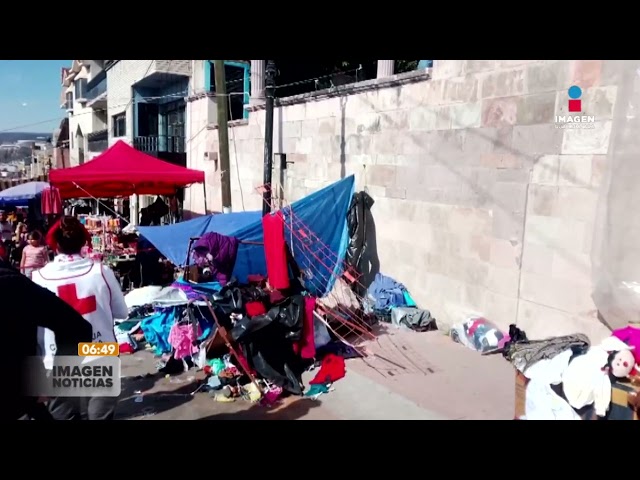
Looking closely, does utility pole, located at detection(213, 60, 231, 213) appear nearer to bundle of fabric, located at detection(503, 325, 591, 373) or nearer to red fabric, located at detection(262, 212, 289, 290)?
red fabric, located at detection(262, 212, 289, 290)

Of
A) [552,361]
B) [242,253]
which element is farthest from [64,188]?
[552,361]

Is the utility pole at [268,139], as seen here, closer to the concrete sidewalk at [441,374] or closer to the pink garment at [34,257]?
the pink garment at [34,257]

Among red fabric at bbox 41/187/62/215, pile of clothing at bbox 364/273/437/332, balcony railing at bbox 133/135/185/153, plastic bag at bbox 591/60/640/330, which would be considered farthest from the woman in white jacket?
balcony railing at bbox 133/135/185/153

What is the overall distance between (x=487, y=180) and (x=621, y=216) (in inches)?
67.0

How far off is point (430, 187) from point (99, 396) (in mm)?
4961

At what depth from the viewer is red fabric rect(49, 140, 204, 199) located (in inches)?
324

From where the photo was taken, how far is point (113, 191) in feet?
32.4

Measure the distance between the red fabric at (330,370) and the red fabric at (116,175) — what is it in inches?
210

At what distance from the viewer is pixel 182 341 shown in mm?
5188

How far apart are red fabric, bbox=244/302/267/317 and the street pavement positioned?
84cm

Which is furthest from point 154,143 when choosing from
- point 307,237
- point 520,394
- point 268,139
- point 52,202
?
point 520,394

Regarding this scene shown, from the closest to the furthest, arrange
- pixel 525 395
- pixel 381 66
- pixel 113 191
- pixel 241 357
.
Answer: pixel 525 395 < pixel 241 357 < pixel 381 66 < pixel 113 191
